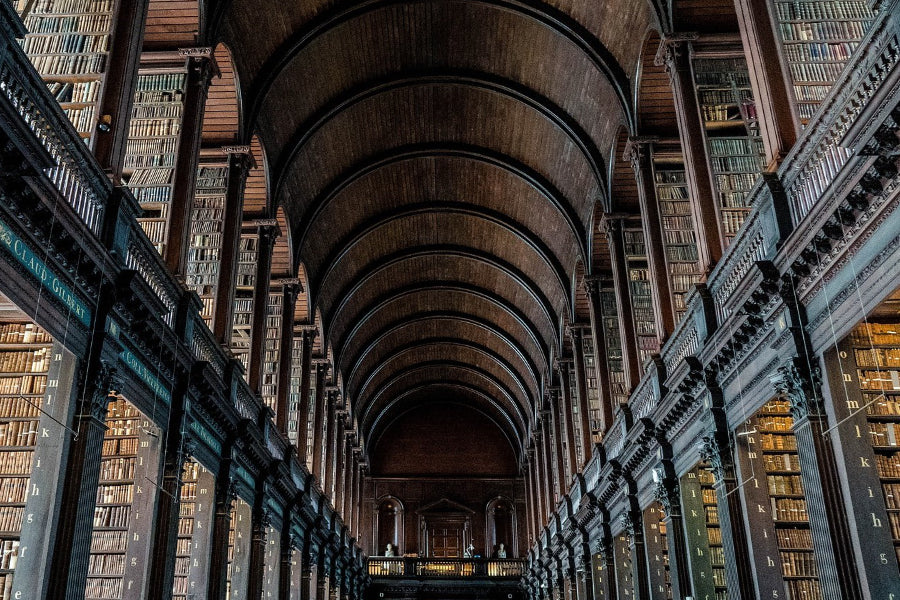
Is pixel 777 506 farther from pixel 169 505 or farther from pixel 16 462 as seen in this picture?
pixel 16 462

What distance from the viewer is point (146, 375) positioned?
8.87 m

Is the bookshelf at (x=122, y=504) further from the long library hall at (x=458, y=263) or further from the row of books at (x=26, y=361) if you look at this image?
the row of books at (x=26, y=361)

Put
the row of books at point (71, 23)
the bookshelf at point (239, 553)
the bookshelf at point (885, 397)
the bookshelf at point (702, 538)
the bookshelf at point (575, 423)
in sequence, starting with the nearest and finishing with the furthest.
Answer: the bookshelf at point (885, 397)
the row of books at point (71, 23)
the bookshelf at point (702, 538)
the bookshelf at point (239, 553)
the bookshelf at point (575, 423)

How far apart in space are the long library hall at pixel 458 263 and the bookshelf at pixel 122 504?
43 mm

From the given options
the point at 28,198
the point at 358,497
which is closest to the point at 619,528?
the point at 28,198

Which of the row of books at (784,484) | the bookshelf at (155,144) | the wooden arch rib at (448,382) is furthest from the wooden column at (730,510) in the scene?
the wooden arch rib at (448,382)

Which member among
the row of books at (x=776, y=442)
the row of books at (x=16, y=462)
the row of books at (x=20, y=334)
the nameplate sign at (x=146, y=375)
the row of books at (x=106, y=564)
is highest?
the row of books at (x=20, y=334)

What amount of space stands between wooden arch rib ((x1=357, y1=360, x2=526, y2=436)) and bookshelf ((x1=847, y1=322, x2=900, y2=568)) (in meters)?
24.9

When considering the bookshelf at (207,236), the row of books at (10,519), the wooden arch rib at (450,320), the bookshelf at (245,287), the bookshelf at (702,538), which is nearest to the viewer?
the row of books at (10,519)

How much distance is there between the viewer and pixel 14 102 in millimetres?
5934

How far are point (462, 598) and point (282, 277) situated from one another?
55.7ft

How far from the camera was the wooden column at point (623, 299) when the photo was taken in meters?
14.4

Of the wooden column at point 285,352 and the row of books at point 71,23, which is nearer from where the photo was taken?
the row of books at point 71,23

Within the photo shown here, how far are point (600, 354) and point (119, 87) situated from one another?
37.9ft
